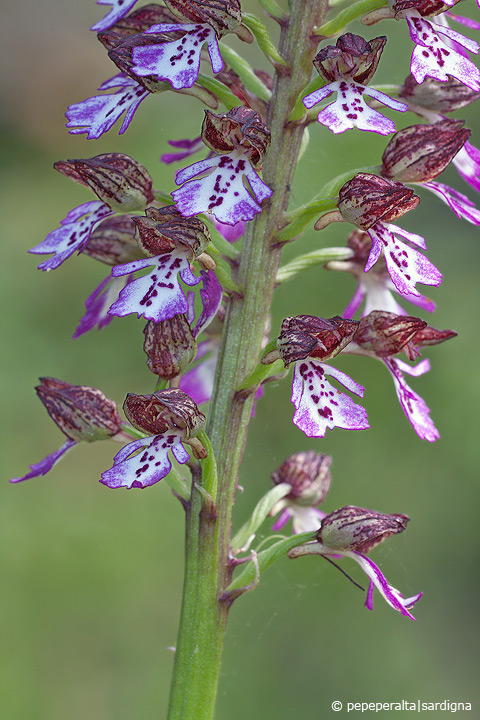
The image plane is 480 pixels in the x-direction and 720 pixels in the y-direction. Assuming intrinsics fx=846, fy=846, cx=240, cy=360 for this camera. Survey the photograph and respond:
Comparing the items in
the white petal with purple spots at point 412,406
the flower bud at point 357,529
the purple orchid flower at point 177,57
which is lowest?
the flower bud at point 357,529

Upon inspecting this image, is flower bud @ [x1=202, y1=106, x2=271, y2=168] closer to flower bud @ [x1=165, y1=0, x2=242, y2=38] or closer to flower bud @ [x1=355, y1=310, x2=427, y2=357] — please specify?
flower bud @ [x1=165, y1=0, x2=242, y2=38]

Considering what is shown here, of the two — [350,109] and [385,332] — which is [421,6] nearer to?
[350,109]

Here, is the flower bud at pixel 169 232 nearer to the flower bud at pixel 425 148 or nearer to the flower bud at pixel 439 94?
the flower bud at pixel 425 148

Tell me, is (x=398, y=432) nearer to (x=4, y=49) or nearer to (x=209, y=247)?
(x=209, y=247)

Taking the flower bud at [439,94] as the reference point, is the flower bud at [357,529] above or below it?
below

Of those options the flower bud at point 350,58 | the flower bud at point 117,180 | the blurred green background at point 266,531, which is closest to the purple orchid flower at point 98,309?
the flower bud at point 117,180

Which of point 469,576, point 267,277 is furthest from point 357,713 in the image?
point 267,277
